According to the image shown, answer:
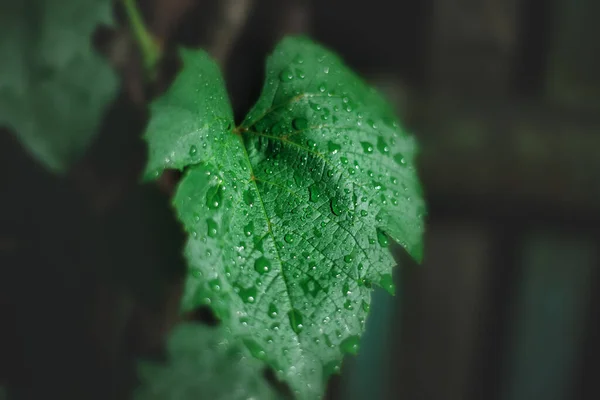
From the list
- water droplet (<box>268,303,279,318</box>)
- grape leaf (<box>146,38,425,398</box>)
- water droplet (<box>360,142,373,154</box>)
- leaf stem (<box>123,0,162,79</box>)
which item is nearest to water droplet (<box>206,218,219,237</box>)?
grape leaf (<box>146,38,425,398</box>)

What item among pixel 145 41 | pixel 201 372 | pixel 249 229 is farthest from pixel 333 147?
pixel 201 372

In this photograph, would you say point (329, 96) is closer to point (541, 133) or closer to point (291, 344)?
point (291, 344)

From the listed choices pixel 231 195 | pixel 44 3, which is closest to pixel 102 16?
pixel 44 3

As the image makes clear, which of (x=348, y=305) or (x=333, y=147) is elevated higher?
(x=333, y=147)

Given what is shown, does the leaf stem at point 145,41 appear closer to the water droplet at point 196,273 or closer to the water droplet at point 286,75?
the water droplet at point 286,75

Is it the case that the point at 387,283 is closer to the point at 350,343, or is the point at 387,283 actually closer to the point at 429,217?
the point at 350,343

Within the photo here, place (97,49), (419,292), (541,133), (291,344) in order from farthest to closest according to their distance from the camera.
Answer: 1. (419,292)
2. (541,133)
3. (97,49)
4. (291,344)
